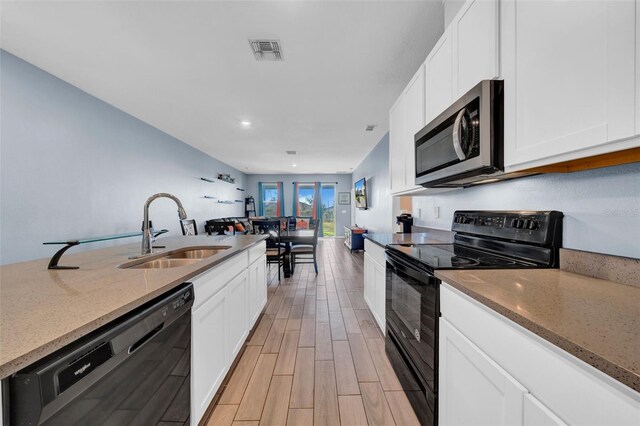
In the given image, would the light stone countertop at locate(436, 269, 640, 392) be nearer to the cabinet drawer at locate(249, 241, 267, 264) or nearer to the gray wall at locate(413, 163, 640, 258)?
the gray wall at locate(413, 163, 640, 258)

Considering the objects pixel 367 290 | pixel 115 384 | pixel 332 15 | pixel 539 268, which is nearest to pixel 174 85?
pixel 332 15

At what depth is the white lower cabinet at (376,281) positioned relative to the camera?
81.5 inches

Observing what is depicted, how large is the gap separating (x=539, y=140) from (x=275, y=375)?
204 centimetres

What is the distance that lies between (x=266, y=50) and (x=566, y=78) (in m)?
2.09

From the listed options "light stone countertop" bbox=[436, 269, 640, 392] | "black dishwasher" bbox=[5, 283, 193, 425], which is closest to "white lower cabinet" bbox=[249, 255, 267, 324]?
"black dishwasher" bbox=[5, 283, 193, 425]

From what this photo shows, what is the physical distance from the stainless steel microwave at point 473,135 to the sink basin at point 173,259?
5.37ft

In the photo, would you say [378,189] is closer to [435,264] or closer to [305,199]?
[435,264]

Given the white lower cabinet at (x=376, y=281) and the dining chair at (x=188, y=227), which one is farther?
the dining chair at (x=188, y=227)

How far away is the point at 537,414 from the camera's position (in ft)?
1.94

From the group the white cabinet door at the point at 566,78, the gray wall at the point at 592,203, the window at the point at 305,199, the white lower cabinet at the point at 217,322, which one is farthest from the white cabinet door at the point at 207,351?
the window at the point at 305,199

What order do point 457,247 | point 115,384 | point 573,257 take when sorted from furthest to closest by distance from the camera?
point 457,247 → point 573,257 → point 115,384

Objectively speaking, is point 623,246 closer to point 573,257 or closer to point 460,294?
point 573,257

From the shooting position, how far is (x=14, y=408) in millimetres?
499

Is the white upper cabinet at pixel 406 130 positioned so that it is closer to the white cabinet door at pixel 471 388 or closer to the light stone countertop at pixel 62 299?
the white cabinet door at pixel 471 388
